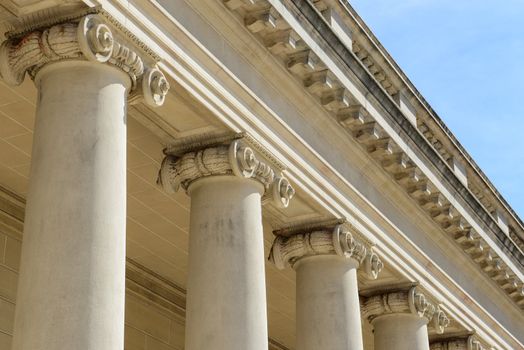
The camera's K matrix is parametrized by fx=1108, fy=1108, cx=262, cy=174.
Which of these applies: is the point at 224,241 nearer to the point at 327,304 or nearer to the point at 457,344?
the point at 327,304

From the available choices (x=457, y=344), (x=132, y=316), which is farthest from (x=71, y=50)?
(x=457, y=344)

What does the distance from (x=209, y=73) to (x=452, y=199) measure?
22.4 meters

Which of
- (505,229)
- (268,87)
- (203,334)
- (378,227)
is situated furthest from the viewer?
(505,229)

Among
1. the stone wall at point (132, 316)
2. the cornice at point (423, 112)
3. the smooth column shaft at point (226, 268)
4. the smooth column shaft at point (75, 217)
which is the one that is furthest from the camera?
the cornice at point (423, 112)

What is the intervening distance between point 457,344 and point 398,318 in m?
7.93

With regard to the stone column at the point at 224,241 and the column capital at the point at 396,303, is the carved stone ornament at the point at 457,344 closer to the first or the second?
the column capital at the point at 396,303

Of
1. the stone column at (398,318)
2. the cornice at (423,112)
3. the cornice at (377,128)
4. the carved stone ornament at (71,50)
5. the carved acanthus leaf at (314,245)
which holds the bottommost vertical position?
the stone column at (398,318)

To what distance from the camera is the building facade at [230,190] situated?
32844 millimetres

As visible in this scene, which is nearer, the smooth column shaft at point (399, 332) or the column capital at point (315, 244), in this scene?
the column capital at point (315, 244)

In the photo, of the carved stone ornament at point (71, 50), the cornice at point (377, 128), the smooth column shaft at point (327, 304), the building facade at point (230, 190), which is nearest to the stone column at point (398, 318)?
the building facade at point (230, 190)

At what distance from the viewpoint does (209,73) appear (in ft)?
134

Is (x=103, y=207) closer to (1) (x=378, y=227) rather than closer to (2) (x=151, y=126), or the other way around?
(2) (x=151, y=126)

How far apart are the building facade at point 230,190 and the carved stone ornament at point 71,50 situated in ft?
0.22

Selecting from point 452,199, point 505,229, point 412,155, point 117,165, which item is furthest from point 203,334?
point 505,229
